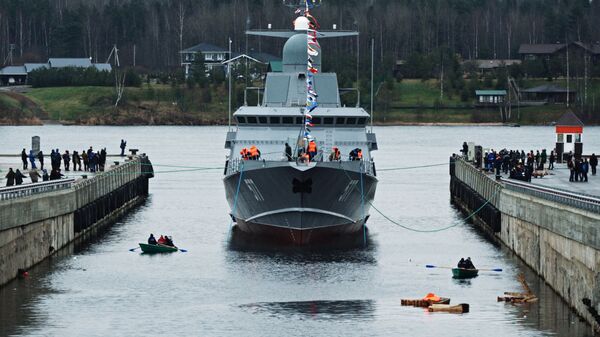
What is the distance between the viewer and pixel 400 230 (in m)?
74.9

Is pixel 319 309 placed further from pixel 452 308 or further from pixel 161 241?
pixel 161 241

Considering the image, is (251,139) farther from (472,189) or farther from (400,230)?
(472,189)

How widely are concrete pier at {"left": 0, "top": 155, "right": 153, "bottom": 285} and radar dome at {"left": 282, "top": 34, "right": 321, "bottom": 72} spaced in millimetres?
11439

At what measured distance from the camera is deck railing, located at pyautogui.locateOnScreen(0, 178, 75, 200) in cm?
5203

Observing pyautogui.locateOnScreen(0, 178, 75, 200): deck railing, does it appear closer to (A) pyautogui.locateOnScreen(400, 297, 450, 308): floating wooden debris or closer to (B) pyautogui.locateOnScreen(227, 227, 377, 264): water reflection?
(B) pyautogui.locateOnScreen(227, 227, 377, 264): water reflection

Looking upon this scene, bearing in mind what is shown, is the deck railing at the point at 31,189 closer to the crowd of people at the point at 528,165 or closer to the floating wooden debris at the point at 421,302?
the floating wooden debris at the point at 421,302

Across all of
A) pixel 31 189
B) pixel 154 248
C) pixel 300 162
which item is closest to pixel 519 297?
pixel 300 162

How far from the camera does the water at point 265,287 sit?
46.8 meters

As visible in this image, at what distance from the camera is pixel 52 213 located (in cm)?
6012

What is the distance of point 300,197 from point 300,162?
5.39 feet

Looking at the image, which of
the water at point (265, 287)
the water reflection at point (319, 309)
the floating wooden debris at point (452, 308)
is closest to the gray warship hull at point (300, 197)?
the water at point (265, 287)

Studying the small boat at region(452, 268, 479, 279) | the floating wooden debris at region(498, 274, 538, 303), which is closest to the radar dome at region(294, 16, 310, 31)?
the small boat at region(452, 268, 479, 279)

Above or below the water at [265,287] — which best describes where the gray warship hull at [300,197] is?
above

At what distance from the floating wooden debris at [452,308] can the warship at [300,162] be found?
14.2 m
